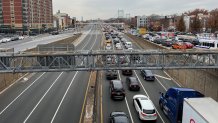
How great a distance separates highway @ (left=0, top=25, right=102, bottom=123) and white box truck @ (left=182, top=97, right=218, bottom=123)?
9389 millimetres

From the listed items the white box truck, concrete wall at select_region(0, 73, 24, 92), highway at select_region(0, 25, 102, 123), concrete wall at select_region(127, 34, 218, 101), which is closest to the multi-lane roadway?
highway at select_region(0, 25, 102, 123)

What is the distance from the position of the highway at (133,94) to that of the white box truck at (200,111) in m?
6.99

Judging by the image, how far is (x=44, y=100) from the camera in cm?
2730

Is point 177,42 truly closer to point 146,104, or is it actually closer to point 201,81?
point 201,81

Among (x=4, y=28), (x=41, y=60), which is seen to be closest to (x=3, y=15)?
(x=4, y=28)

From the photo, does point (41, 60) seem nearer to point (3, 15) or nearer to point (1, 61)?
point (1, 61)

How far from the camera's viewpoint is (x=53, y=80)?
3653cm

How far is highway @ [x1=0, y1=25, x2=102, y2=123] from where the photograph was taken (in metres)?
22.5

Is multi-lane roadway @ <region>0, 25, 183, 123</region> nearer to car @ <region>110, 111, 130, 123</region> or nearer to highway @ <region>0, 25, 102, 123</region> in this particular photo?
highway @ <region>0, 25, 102, 123</region>

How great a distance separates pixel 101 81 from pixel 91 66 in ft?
39.0

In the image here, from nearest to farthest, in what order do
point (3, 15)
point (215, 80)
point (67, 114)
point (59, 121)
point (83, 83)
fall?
point (59, 121), point (67, 114), point (215, 80), point (83, 83), point (3, 15)

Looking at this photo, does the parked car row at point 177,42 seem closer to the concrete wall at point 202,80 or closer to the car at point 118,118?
the concrete wall at point 202,80

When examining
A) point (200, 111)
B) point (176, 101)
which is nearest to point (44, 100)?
point (176, 101)

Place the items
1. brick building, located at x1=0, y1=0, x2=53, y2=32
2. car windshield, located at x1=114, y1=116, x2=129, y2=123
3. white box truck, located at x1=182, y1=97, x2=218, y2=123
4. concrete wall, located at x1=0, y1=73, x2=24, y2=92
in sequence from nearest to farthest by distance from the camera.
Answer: white box truck, located at x1=182, y1=97, x2=218, y2=123
car windshield, located at x1=114, y1=116, x2=129, y2=123
concrete wall, located at x1=0, y1=73, x2=24, y2=92
brick building, located at x1=0, y1=0, x2=53, y2=32
